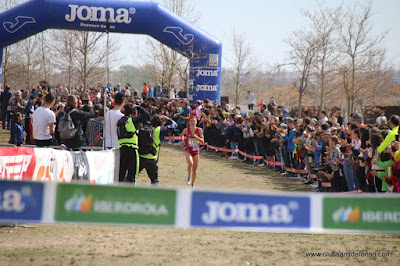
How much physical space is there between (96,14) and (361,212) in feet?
73.3

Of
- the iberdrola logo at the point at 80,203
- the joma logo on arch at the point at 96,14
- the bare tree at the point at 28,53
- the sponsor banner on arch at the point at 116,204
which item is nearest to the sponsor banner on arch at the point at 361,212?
the sponsor banner on arch at the point at 116,204

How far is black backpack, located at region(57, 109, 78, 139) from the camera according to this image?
40.8 ft

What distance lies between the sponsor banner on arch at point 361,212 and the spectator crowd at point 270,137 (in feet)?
15.9

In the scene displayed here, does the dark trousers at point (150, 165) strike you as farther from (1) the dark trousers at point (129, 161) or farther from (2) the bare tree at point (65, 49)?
(2) the bare tree at point (65, 49)

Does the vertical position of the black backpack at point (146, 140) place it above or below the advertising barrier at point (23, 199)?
above

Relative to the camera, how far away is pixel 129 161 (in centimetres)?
1191

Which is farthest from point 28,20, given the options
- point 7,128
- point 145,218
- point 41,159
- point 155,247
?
point 145,218

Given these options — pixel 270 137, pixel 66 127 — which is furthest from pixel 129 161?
pixel 270 137

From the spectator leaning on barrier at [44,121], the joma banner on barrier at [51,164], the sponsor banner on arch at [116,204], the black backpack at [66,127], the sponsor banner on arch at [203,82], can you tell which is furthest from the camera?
the sponsor banner on arch at [203,82]

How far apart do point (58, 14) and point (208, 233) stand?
1912 centimetres

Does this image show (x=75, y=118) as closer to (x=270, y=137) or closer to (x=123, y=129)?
(x=123, y=129)

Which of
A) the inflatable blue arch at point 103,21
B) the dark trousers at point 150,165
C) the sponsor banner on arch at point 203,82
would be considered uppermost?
the inflatable blue arch at point 103,21

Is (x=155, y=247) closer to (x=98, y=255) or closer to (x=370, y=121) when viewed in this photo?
(x=98, y=255)

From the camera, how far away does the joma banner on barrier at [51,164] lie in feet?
29.6
